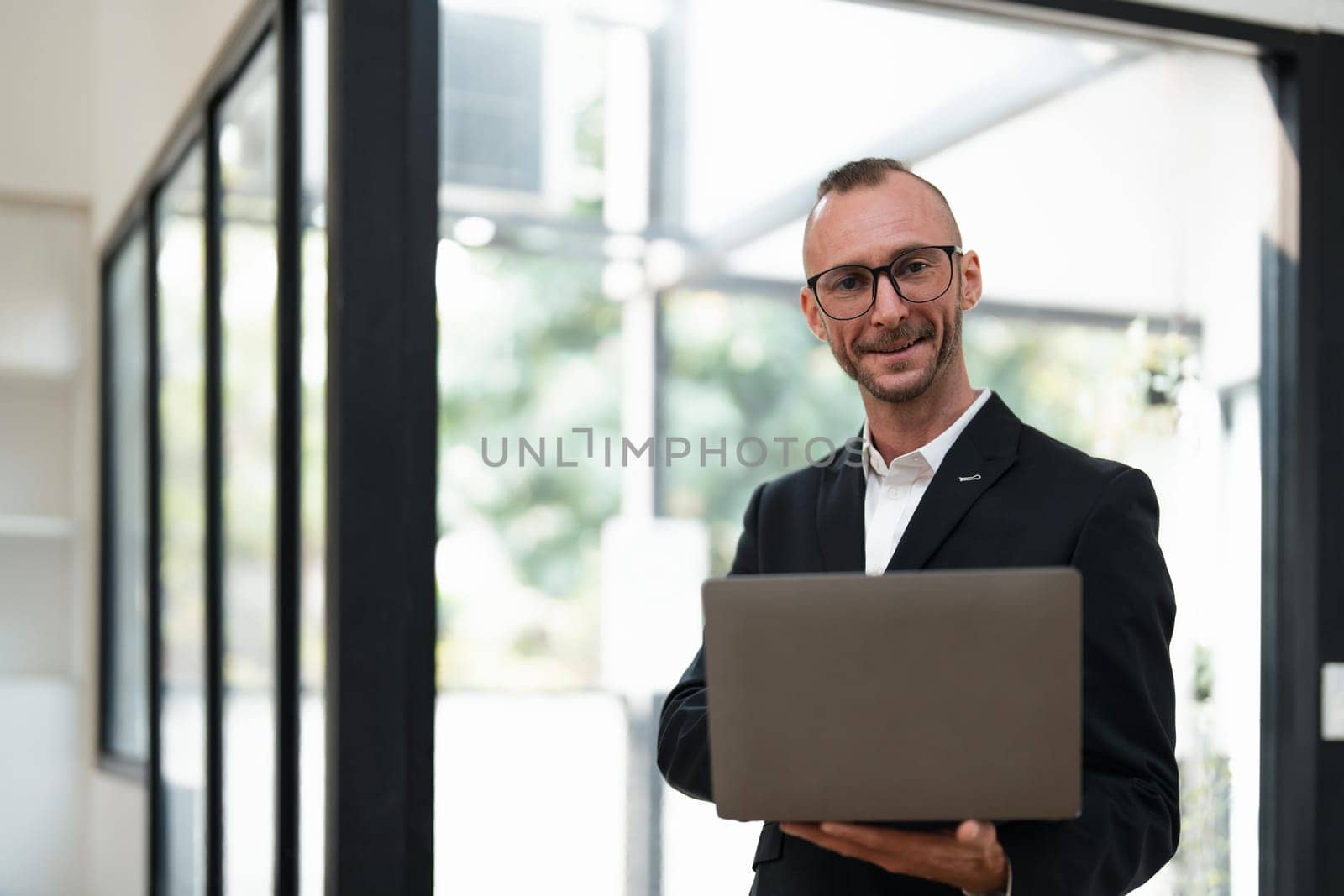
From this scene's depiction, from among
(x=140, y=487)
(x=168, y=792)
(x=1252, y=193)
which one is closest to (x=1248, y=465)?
(x=1252, y=193)

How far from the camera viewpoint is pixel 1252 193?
8.91ft

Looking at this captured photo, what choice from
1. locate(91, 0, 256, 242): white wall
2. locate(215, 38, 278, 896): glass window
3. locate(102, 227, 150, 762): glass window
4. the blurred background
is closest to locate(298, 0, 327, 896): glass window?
the blurred background

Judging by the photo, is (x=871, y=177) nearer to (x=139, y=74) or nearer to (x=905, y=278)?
(x=905, y=278)

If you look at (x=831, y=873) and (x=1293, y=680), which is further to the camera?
(x=1293, y=680)

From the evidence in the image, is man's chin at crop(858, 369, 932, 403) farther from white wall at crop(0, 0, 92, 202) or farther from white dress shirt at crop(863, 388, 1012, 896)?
white wall at crop(0, 0, 92, 202)

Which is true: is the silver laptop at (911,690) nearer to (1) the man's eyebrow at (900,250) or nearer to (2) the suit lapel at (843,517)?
(2) the suit lapel at (843,517)

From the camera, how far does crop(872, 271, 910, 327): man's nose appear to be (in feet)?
5.47

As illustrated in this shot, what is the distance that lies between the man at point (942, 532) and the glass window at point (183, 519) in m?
1.80

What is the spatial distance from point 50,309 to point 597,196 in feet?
9.64

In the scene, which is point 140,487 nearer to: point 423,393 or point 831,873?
point 423,393

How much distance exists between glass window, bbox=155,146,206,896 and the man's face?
6.13 ft

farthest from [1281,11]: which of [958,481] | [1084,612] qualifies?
[1084,612]

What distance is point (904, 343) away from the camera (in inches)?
66.1

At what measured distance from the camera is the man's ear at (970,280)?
1.76m
